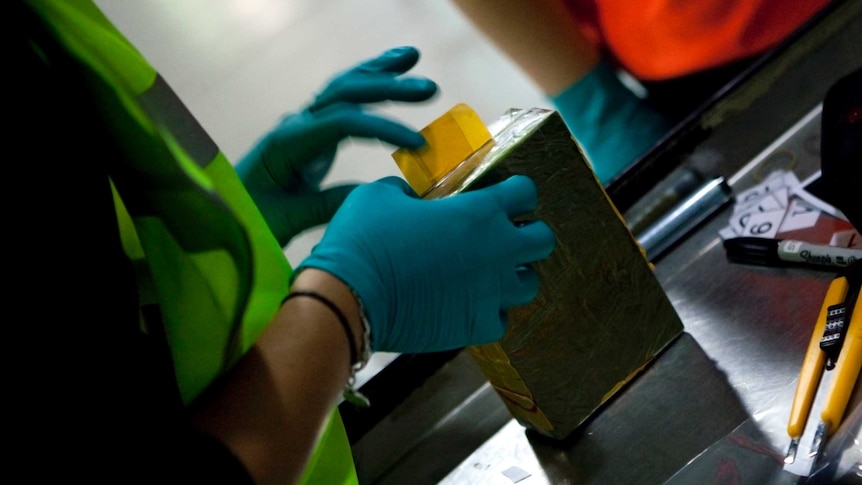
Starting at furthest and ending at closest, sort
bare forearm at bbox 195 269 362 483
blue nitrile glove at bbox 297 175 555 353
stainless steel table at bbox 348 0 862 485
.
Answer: stainless steel table at bbox 348 0 862 485
blue nitrile glove at bbox 297 175 555 353
bare forearm at bbox 195 269 362 483

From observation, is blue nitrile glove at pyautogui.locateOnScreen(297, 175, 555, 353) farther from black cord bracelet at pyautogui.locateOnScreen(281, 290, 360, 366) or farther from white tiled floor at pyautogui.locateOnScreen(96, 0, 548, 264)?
white tiled floor at pyautogui.locateOnScreen(96, 0, 548, 264)

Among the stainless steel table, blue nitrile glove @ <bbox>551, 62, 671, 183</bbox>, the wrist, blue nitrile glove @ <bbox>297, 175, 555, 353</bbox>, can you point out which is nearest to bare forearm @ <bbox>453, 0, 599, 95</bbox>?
blue nitrile glove @ <bbox>551, 62, 671, 183</bbox>

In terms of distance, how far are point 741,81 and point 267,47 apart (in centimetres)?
64

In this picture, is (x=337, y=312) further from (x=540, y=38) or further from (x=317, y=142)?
(x=540, y=38)

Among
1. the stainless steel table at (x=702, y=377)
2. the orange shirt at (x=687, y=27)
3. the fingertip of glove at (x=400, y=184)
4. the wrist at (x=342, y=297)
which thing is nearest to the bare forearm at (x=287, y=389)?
the wrist at (x=342, y=297)

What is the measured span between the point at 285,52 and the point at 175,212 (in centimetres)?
41

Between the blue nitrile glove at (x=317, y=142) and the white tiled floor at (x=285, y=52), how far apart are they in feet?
0.38

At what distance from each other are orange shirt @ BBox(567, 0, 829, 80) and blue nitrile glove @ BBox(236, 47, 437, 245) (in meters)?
0.37

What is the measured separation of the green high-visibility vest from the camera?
444 millimetres

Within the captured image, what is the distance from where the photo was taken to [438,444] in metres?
0.86

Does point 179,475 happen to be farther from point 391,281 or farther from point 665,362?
point 665,362

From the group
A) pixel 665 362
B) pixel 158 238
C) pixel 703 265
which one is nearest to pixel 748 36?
pixel 703 265

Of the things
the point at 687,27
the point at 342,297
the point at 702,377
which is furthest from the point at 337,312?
the point at 687,27

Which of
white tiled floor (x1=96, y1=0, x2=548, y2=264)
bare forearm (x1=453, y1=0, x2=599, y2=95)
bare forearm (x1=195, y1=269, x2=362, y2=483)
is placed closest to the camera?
bare forearm (x1=195, y1=269, x2=362, y2=483)
